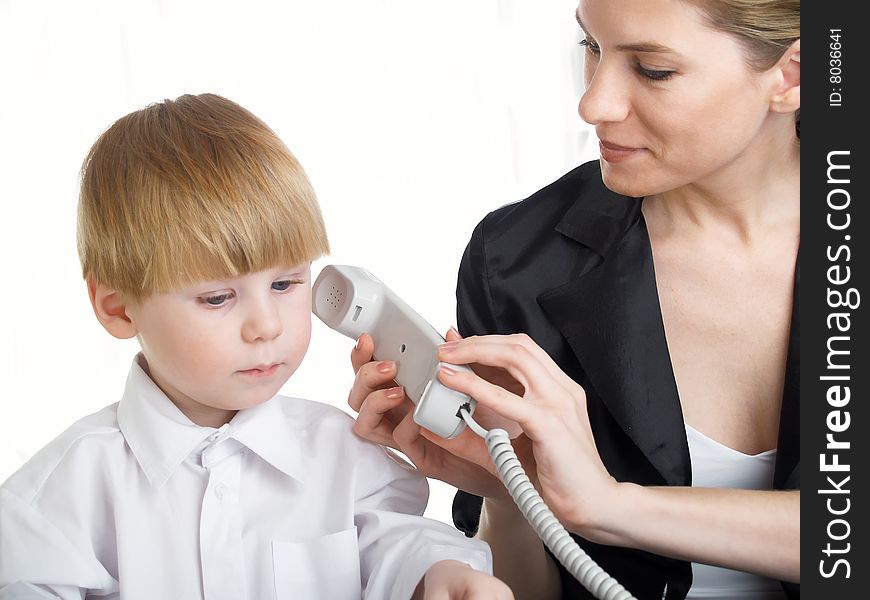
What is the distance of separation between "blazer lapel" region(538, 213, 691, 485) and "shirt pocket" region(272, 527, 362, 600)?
39cm

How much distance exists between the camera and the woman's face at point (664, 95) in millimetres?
1310

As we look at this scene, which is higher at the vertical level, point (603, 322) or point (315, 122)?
point (315, 122)

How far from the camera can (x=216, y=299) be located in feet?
4.14

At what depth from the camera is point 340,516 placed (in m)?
Answer: 1.35

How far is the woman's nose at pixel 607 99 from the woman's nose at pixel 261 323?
47cm

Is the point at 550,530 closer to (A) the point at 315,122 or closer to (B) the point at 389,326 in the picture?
(B) the point at 389,326

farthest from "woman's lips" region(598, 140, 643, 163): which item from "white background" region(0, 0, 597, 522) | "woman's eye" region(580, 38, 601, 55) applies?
"white background" region(0, 0, 597, 522)

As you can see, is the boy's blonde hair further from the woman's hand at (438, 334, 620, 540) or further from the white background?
the white background

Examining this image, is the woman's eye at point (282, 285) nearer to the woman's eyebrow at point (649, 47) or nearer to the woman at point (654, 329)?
the woman at point (654, 329)

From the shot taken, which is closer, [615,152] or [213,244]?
[213,244]

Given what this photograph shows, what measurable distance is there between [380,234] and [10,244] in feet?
2.81

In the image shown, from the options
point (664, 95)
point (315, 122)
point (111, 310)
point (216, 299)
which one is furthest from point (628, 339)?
point (315, 122)

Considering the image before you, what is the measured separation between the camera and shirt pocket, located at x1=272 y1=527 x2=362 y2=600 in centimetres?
130

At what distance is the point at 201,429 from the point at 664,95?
70cm
